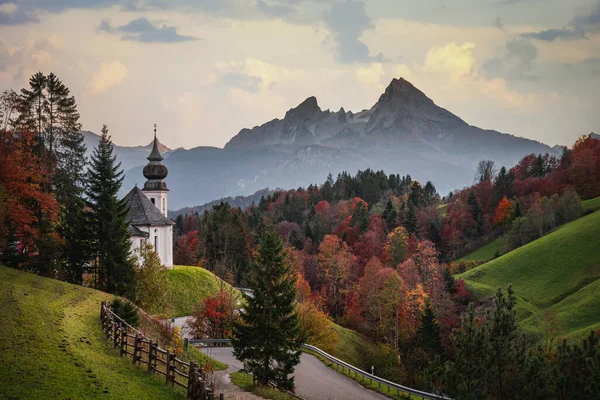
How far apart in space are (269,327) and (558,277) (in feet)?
183

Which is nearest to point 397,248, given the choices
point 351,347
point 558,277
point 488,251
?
point 488,251

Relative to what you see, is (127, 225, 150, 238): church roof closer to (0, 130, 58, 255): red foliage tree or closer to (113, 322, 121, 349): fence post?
(0, 130, 58, 255): red foliage tree

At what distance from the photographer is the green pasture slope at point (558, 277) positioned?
6203 cm

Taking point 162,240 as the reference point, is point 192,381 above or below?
below

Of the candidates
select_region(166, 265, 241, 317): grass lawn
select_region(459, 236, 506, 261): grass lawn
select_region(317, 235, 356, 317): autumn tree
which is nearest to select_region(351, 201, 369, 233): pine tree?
select_region(459, 236, 506, 261): grass lawn

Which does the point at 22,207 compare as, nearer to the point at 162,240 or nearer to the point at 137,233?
the point at 137,233

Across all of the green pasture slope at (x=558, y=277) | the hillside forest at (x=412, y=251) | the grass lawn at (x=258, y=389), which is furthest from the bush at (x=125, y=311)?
the green pasture slope at (x=558, y=277)

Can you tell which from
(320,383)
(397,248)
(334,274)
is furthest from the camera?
(397,248)

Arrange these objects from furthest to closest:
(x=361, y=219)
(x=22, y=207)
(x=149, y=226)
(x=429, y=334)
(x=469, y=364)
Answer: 1. (x=361, y=219)
2. (x=149, y=226)
3. (x=429, y=334)
4. (x=22, y=207)
5. (x=469, y=364)

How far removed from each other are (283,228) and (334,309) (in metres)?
51.6

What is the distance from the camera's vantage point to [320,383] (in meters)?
36.9

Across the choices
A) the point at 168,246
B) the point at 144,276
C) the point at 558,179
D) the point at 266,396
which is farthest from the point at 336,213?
the point at 266,396

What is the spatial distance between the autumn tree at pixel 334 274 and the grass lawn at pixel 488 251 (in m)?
29.1

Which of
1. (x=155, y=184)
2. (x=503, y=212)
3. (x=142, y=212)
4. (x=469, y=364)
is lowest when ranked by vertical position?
(x=469, y=364)
